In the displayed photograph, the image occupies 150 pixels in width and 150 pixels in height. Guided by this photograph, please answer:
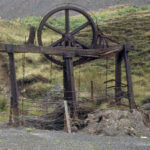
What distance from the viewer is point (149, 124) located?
46.4 feet

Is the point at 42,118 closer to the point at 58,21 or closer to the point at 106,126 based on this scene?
the point at 106,126

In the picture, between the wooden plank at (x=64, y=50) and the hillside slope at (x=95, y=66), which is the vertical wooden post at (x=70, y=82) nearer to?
the wooden plank at (x=64, y=50)

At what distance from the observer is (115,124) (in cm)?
1206

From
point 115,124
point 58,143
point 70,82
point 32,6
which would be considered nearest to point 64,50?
point 70,82

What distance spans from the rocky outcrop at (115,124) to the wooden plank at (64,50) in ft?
9.09

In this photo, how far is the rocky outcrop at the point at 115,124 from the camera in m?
11.8

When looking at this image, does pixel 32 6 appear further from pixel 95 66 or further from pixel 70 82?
pixel 70 82

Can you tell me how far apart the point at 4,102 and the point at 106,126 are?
28.4 ft

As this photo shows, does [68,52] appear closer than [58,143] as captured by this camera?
No

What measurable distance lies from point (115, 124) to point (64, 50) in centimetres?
387

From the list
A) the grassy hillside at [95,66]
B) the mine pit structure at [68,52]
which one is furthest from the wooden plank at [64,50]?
the grassy hillside at [95,66]

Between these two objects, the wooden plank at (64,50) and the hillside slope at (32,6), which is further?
the hillside slope at (32,6)

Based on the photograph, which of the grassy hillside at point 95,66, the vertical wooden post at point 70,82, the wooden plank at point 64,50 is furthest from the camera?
the grassy hillside at point 95,66

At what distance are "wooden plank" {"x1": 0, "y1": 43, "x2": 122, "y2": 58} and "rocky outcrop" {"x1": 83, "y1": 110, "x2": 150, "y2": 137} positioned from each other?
2.77 metres
